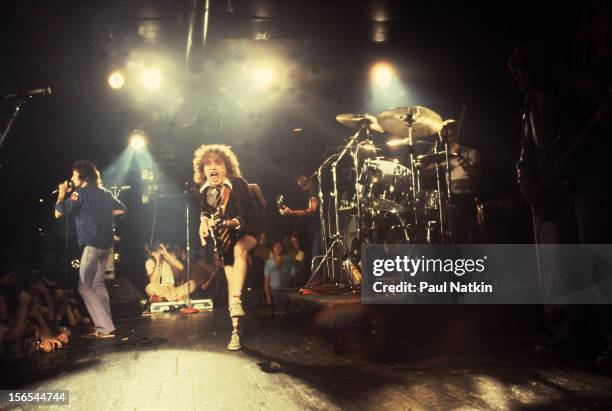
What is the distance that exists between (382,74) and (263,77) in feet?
6.54

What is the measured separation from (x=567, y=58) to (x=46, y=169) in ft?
27.2

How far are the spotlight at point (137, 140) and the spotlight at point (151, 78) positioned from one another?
1885 mm

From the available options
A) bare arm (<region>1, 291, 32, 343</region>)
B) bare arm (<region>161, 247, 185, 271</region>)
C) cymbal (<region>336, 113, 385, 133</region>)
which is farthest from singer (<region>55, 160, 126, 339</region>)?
bare arm (<region>161, 247, 185, 271</region>)

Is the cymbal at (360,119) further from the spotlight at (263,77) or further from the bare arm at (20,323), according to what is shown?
the bare arm at (20,323)

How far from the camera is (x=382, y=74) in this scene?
696 cm

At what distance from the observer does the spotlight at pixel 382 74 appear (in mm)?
6832

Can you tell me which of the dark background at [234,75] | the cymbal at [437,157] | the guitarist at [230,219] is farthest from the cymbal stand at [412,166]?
the guitarist at [230,219]

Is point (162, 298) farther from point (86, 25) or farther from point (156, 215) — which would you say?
point (86, 25)

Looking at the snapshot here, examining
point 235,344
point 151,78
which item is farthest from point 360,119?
point 151,78

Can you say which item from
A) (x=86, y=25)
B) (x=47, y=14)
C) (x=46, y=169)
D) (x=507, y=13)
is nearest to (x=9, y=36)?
(x=47, y=14)

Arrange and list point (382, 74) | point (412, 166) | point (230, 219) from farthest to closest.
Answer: point (382, 74) → point (412, 166) → point (230, 219)

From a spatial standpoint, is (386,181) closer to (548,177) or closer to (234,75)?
(548,177)

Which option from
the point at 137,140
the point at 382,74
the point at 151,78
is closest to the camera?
the point at 382,74

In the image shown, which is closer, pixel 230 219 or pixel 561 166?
pixel 561 166
